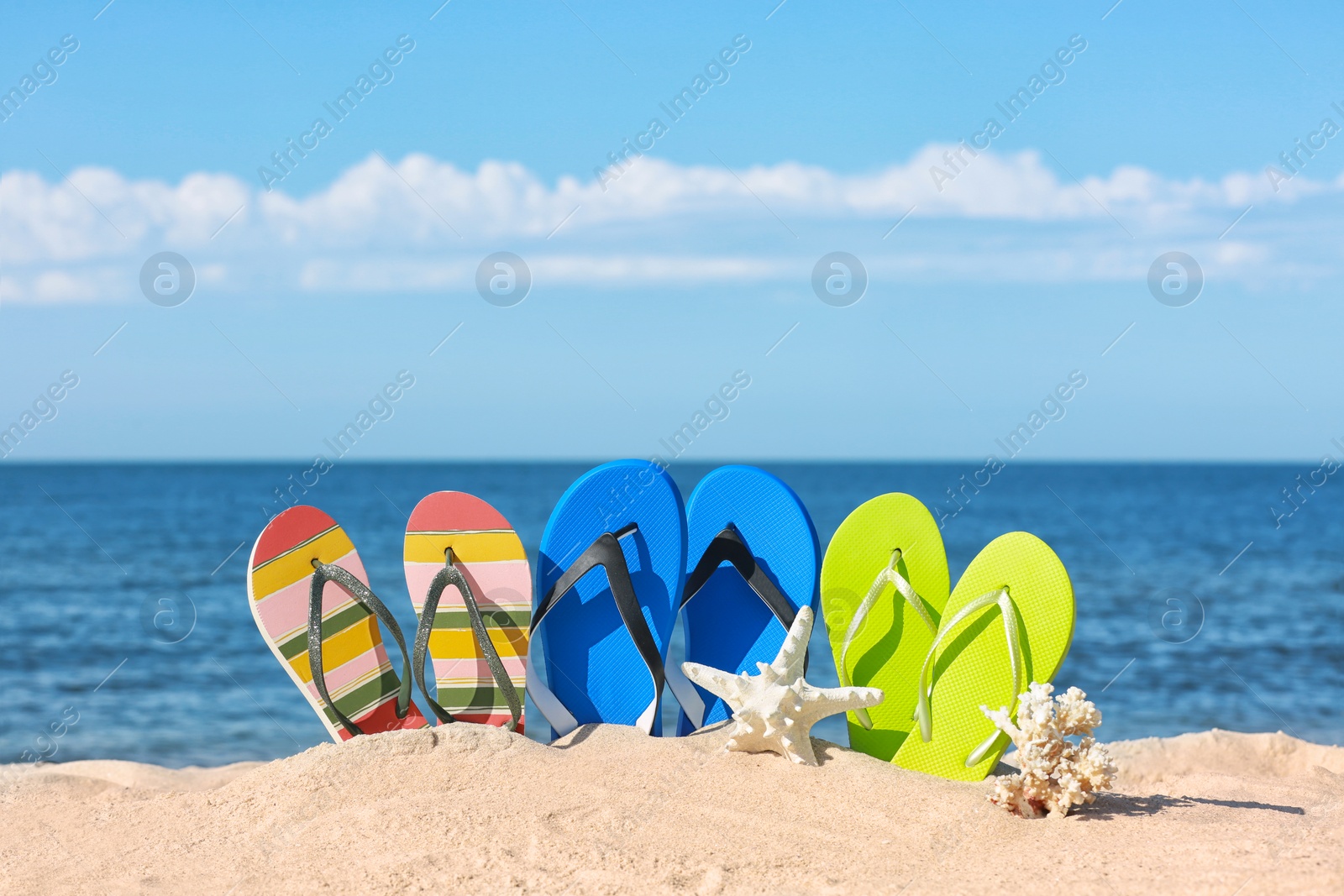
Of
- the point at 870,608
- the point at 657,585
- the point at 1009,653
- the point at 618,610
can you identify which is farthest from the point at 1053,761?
the point at 618,610

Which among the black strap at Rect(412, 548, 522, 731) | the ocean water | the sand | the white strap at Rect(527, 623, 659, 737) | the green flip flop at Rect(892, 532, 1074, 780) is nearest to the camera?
the sand

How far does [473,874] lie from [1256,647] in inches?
369

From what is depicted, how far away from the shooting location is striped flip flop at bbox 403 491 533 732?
12.7 ft

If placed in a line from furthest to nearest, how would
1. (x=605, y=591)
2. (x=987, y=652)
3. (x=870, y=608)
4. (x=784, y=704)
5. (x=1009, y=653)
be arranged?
(x=605, y=591)
(x=870, y=608)
(x=987, y=652)
(x=1009, y=653)
(x=784, y=704)

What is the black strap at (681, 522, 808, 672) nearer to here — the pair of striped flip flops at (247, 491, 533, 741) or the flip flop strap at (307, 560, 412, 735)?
the pair of striped flip flops at (247, 491, 533, 741)

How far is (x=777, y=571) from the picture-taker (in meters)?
3.96

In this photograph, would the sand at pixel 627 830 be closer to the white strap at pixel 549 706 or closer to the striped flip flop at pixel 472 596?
the white strap at pixel 549 706

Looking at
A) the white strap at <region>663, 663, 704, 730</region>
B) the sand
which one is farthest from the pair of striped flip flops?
the white strap at <region>663, 663, 704, 730</region>

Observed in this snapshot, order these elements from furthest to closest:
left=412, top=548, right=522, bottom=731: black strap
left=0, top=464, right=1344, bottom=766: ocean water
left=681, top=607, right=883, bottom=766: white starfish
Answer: left=0, top=464, right=1344, bottom=766: ocean water, left=412, top=548, right=522, bottom=731: black strap, left=681, top=607, right=883, bottom=766: white starfish

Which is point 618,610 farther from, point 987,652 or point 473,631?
point 987,652

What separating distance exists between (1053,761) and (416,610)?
7.87 feet

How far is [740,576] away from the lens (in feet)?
13.3

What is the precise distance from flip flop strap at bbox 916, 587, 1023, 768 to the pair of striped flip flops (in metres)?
1.56

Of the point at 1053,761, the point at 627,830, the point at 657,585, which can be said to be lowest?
the point at 627,830
